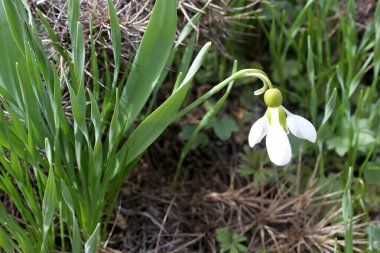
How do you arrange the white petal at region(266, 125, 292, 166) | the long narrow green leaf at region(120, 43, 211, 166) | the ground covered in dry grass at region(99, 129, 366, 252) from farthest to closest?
the ground covered in dry grass at region(99, 129, 366, 252)
the long narrow green leaf at region(120, 43, 211, 166)
the white petal at region(266, 125, 292, 166)

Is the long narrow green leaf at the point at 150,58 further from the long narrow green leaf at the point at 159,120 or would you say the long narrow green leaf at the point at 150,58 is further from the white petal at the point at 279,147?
the white petal at the point at 279,147

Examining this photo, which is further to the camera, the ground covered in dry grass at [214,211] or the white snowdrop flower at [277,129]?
the ground covered in dry grass at [214,211]

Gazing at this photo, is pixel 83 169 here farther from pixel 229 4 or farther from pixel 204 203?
pixel 229 4

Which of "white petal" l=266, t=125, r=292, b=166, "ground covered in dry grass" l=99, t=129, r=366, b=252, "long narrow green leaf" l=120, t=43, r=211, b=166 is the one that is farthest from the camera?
"ground covered in dry grass" l=99, t=129, r=366, b=252

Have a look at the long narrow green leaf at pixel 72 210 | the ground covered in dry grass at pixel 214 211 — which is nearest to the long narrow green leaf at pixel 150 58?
the long narrow green leaf at pixel 72 210

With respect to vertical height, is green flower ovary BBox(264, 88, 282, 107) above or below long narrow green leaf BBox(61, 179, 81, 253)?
above

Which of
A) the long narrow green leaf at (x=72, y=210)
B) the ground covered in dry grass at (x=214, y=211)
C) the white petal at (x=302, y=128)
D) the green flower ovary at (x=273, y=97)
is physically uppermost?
the green flower ovary at (x=273, y=97)

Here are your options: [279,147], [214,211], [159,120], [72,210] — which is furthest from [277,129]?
[214,211]

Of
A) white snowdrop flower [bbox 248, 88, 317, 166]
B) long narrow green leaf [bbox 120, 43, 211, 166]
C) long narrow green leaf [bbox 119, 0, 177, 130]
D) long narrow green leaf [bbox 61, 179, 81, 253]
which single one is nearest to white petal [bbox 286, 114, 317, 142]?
white snowdrop flower [bbox 248, 88, 317, 166]

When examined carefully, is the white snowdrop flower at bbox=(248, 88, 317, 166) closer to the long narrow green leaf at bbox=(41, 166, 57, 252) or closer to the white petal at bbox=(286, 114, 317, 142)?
the white petal at bbox=(286, 114, 317, 142)
